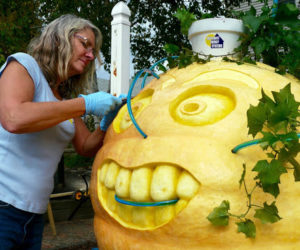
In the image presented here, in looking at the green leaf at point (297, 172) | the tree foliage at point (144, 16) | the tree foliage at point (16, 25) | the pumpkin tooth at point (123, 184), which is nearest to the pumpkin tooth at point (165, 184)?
the pumpkin tooth at point (123, 184)

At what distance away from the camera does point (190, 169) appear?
1672 mm

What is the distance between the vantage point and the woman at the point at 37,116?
206 cm

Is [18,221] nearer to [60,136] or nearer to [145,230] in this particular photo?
[60,136]

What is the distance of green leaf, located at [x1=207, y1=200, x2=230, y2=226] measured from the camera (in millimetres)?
1592

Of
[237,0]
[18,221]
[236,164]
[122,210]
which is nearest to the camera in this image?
[236,164]

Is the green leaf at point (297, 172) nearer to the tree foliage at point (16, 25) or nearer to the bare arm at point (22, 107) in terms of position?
the bare arm at point (22, 107)

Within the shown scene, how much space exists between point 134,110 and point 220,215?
0.86m

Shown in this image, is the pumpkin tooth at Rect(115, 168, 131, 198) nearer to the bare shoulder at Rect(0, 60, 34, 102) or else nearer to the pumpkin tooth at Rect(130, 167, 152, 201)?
the pumpkin tooth at Rect(130, 167, 152, 201)

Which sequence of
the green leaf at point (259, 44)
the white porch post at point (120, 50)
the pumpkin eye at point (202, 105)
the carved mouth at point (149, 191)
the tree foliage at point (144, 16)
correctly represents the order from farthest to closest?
the tree foliage at point (144, 16) < the white porch post at point (120, 50) < the green leaf at point (259, 44) < the pumpkin eye at point (202, 105) < the carved mouth at point (149, 191)

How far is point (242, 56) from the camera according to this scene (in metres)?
2.29

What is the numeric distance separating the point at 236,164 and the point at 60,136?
1.27m

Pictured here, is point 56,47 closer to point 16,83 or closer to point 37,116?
point 16,83

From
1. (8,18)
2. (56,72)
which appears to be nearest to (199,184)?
(56,72)

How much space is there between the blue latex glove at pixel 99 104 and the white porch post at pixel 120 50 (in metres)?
2.04
